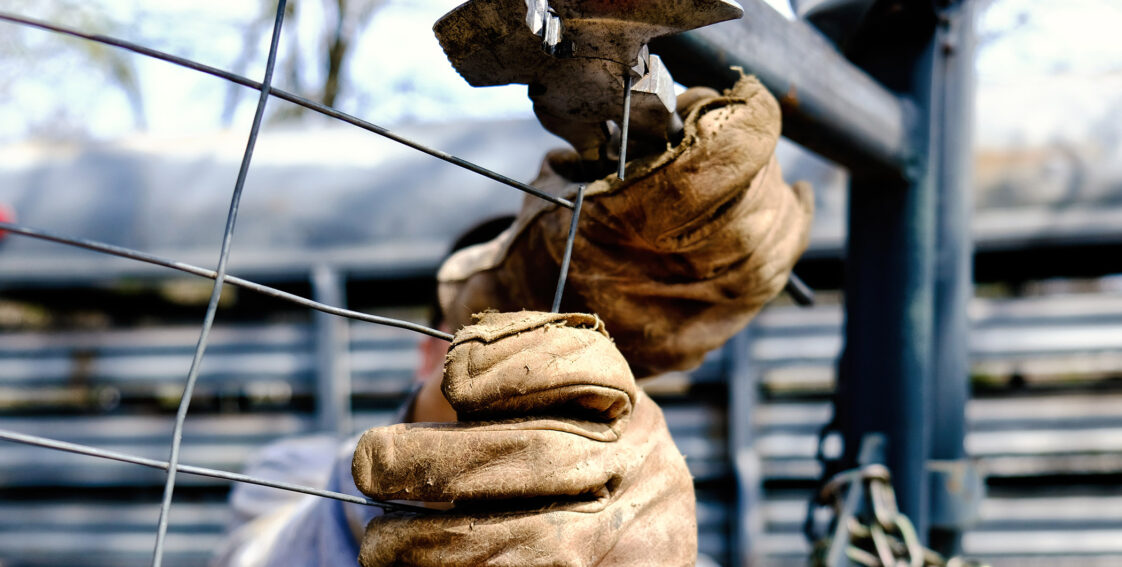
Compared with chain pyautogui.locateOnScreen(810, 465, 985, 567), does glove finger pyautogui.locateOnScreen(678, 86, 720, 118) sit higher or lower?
higher

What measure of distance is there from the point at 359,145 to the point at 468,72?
Answer: 2.68m

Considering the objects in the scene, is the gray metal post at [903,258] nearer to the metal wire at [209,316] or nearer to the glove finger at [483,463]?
the glove finger at [483,463]

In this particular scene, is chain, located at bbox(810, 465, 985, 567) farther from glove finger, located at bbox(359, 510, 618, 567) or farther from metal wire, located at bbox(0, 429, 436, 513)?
metal wire, located at bbox(0, 429, 436, 513)

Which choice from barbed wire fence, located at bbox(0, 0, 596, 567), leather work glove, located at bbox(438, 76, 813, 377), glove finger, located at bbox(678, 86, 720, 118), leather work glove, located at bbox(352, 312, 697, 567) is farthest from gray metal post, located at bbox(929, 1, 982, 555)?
barbed wire fence, located at bbox(0, 0, 596, 567)

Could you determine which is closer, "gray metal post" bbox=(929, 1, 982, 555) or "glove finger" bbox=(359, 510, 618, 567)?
"glove finger" bbox=(359, 510, 618, 567)

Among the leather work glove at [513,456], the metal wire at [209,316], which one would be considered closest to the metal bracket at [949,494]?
the leather work glove at [513,456]

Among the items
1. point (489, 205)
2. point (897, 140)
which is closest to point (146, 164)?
point (489, 205)

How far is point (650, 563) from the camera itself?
0.83m

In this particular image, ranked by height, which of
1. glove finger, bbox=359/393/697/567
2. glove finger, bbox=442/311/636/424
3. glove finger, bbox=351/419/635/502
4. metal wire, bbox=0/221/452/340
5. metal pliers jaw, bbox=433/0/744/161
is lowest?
glove finger, bbox=359/393/697/567

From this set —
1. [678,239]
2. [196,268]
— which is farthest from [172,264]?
[678,239]

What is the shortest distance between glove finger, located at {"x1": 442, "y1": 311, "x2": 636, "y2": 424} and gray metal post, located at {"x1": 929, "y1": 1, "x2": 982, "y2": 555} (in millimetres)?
1080

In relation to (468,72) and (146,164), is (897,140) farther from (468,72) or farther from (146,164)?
(146,164)

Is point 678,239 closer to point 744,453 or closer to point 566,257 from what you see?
point 566,257

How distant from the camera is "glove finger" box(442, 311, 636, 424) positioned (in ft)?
2.38
